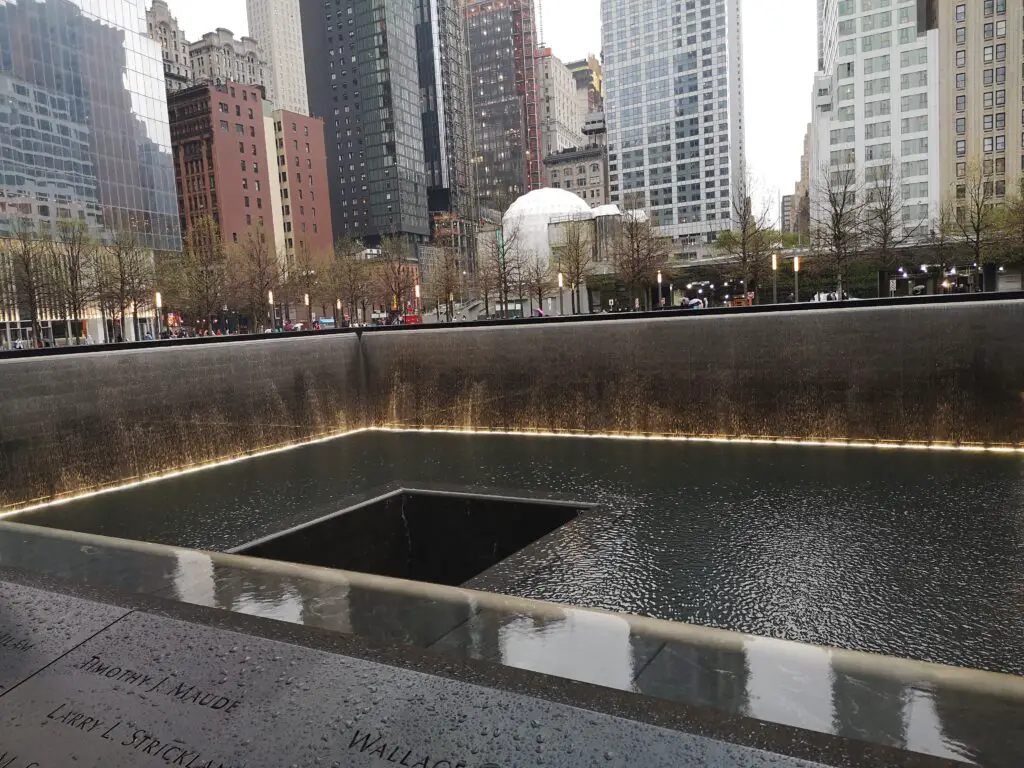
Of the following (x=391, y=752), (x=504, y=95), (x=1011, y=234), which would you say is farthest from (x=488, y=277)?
(x=504, y=95)

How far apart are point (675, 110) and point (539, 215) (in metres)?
95.5

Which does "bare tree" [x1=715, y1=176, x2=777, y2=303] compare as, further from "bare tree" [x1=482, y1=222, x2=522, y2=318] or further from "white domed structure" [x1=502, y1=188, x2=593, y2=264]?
"white domed structure" [x1=502, y1=188, x2=593, y2=264]

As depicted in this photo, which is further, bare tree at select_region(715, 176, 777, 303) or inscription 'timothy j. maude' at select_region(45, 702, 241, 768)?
bare tree at select_region(715, 176, 777, 303)

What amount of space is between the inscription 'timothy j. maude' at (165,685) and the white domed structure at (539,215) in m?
61.0

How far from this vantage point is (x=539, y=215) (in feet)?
215

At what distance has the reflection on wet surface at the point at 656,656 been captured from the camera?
248 cm

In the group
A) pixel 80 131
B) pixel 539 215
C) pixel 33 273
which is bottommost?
pixel 33 273

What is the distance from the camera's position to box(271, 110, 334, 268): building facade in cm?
10169

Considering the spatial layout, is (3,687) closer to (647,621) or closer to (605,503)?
(647,621)

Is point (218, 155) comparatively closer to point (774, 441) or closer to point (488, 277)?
point (488, 277)

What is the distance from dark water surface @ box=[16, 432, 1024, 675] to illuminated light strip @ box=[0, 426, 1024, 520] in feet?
1.23

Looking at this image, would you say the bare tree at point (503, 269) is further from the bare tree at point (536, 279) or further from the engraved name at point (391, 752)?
the engraved name at point (391, 752)

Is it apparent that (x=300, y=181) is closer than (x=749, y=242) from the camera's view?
No

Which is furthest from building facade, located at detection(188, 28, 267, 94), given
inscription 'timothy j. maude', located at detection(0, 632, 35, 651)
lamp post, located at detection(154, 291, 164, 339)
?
inscription 'timothy j. maude', located at detection(0, 632, 35, 651)
